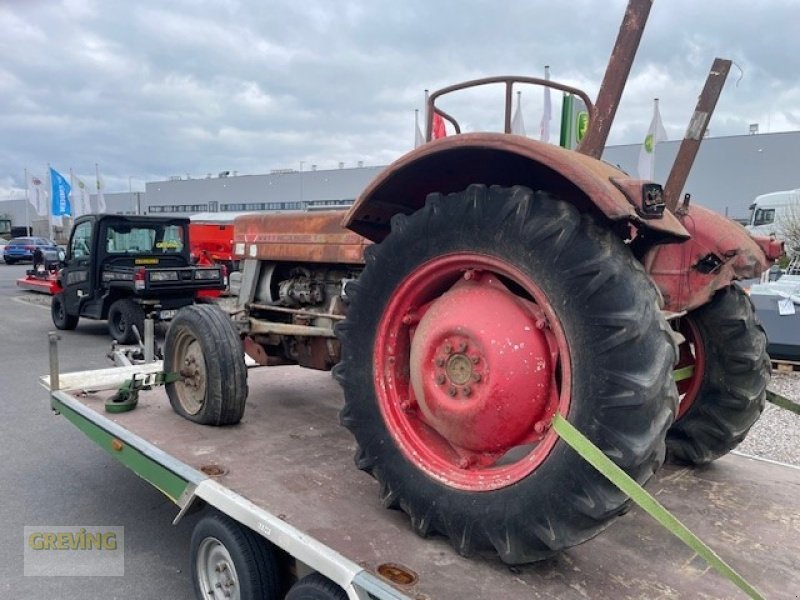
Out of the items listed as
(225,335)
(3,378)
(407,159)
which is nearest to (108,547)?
(225,335)

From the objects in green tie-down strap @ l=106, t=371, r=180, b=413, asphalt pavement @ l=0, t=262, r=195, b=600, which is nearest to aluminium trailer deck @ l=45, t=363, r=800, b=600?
green tie-down strap @ l=106, t=371, r=180, b=413

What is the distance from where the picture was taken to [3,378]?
7.74 m

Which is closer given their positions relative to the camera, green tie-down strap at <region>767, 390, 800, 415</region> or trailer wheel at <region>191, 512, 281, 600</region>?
trailer wheel at <region>191, 512, 281, 600</region>

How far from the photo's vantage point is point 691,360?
3363 millimetres

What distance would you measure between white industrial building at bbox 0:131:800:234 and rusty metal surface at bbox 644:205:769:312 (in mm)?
5914

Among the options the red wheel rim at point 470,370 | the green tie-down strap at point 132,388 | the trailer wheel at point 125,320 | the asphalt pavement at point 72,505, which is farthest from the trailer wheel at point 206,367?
the trailer wheel at point 125,320

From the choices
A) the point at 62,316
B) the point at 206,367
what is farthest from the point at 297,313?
the point at 62,316

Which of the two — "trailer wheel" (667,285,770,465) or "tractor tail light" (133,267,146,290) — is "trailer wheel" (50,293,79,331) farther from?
"trailer wheel" (667,285,770,465)

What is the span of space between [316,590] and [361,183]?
3697 centimetres

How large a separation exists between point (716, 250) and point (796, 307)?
5.89m

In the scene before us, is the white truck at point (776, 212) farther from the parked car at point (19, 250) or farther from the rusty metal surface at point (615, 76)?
the parked car at point (19, 250)

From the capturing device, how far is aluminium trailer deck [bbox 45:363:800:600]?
2.12m

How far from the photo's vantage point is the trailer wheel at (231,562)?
8.63ft

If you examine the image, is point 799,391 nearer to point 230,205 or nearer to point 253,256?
point 253,256
